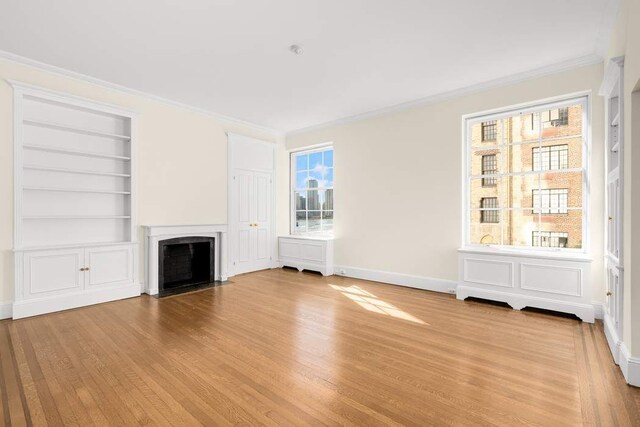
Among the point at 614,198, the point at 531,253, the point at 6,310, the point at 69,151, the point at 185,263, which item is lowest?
the point at 6,310

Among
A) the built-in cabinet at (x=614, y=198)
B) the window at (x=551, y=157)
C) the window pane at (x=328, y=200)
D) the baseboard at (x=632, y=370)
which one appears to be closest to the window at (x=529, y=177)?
the window at (x=551, y=157)

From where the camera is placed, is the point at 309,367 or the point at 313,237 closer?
the point at 309,367

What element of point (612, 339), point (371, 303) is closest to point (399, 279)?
point (371, 303)

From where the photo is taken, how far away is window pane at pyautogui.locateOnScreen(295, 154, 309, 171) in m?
6.93

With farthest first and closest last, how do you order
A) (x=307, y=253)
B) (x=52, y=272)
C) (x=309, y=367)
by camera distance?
(x=307, y=253) < (x=52, y=272) < (x=309, y=367)

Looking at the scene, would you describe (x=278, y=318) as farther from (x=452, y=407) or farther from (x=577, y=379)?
(x=577, y=379)

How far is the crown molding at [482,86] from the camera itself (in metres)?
3.69

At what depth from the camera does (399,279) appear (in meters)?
5.22

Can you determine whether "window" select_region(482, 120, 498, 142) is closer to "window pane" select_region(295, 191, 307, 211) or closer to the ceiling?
the ceiling

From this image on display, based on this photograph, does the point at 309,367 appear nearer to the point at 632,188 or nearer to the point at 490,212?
the point at 632,188

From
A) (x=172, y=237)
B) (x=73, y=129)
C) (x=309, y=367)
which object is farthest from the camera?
(x=172, y=237)

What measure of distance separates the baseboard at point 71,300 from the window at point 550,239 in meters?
5.51

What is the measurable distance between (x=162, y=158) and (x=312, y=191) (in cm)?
293

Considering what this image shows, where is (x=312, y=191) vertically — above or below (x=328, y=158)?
below
